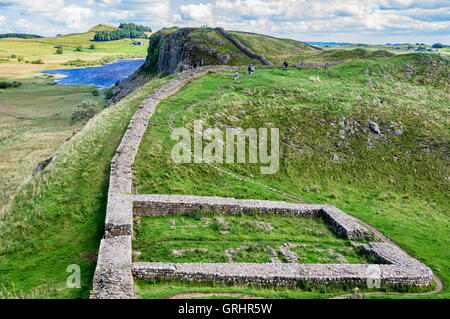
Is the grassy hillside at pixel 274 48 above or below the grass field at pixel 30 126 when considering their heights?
above

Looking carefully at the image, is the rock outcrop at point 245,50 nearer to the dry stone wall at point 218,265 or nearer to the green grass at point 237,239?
the dry stone wall at point 218,265

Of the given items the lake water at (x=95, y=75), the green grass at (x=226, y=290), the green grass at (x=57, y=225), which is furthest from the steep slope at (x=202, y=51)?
the green grass at (x=226, y=290)

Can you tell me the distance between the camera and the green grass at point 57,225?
1557cm

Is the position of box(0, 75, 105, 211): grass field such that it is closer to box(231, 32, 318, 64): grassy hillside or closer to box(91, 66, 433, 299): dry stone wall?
box(91, 66, 433, 299): dry stone wall

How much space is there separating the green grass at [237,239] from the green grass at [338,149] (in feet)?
13.8

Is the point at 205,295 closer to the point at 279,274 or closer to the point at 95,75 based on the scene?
the point at 279,274

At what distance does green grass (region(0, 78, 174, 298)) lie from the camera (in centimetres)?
1557

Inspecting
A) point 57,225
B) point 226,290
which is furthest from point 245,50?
point 226,290

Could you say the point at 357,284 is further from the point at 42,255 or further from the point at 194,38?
the point at 194,38

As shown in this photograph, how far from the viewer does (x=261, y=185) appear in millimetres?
28531

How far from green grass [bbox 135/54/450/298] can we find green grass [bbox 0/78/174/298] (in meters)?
3.95

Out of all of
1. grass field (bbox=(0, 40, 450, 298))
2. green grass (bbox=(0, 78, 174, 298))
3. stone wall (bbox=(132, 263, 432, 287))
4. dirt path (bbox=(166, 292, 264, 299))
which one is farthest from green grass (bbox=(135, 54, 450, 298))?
dirt path (bbox=(166, 292, 264, 299))

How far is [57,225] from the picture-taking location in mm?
20062
